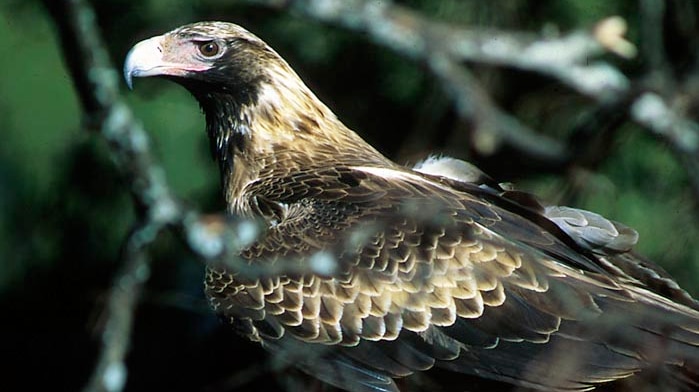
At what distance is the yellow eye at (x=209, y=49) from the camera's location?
4.71 meters

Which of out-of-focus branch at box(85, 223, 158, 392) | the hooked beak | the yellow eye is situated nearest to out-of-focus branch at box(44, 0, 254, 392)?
out-of-focus branch at box(85, 223, 158, 392)

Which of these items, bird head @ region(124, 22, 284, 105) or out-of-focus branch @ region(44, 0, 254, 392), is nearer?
out-of-focus branch @ region(44, 0, 254, 392)

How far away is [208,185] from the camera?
6684 millimetres

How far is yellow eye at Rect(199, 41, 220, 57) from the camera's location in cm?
471

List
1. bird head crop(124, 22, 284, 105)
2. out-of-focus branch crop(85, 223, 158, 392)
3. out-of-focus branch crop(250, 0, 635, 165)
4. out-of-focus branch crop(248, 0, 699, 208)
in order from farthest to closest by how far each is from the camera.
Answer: bird head crop(124, 22, 284, 105)
out-of-focus branch crop(250, 0, 635, 165)
out-of-focus branch crop(248, 0, 699, 208)
out-of-focus branch crop(85, 223, 158, 392)

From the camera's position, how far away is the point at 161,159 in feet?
21.5

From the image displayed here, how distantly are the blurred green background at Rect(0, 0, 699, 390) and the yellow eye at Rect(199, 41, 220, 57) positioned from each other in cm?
136

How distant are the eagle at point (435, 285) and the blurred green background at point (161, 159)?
1.50m

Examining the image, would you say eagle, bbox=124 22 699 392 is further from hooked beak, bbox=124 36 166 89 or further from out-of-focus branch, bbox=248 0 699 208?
out-of-focus branch, bbox=248 0 699 208

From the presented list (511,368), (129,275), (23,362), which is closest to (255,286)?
(511,368)

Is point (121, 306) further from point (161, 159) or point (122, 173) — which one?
point (161, 159)

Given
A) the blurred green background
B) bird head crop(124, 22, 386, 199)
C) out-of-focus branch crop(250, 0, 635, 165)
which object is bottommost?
the blurred green background

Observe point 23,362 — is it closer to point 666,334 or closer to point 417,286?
point 417,286

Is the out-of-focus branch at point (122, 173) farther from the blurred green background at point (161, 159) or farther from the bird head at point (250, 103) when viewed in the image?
the blurred green background at point (161, 159)
